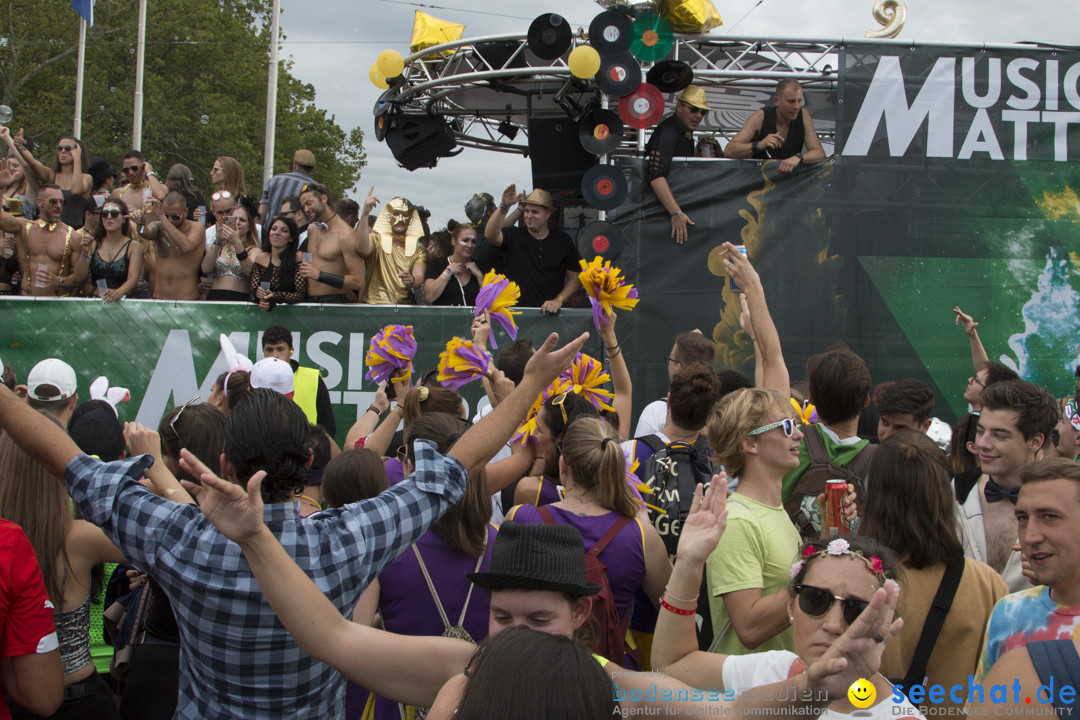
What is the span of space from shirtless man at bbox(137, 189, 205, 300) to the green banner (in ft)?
1.72

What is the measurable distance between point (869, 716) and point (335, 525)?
1309 mm

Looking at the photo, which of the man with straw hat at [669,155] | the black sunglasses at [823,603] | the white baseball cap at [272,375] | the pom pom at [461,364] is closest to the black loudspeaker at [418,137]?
the man with straw hat at [669,155]

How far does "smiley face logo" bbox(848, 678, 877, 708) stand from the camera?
1.97 m

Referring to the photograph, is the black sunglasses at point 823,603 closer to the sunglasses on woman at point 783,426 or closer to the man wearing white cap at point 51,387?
the sunglasses on woman at point 783,426

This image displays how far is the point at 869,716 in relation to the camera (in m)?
2.00

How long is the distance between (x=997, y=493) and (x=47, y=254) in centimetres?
755

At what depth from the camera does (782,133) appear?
7.44 metres

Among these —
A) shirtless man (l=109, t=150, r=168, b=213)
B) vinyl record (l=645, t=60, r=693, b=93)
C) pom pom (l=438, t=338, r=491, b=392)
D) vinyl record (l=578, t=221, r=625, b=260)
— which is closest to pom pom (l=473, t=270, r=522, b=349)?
pom pom (l=438, t=338, r=491, b=392)

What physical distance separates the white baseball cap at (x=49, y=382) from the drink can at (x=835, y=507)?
3.28m

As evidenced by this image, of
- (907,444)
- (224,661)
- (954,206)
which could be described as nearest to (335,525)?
(224,661)

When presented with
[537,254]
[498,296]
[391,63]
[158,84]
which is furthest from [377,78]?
[158,84]

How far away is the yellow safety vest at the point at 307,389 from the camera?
6055 mm

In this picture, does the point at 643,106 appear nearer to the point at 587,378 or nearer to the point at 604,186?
the point at 604,186

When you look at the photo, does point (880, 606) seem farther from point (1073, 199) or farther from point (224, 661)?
point (1073, 199)
